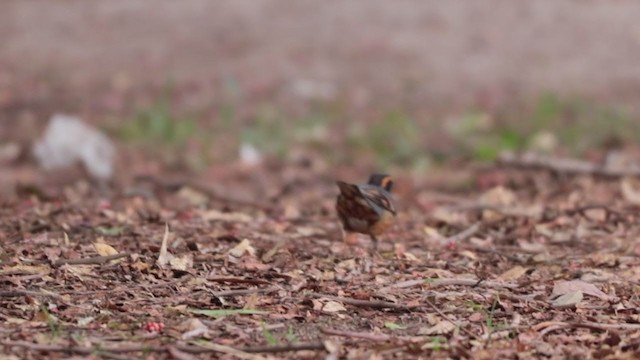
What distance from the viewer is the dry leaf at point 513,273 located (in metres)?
4.98

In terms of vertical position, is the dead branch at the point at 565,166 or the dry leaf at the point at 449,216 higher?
the dead branch at the point at 565,166

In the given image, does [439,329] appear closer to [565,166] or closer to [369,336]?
[369,336]

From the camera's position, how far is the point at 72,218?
5875 mm

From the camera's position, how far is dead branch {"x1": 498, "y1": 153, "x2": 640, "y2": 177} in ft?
26.3

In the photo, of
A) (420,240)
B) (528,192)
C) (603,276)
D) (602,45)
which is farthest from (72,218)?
(602,45)

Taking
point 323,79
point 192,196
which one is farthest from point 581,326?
point 323,79

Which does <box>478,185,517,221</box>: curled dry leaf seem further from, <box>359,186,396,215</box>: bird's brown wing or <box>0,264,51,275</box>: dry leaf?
<box>0,264,51,275</box>: dry leaf

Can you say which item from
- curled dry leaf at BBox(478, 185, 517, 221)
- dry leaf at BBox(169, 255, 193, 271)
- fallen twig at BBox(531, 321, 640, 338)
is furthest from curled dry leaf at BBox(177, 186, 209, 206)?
fallen twig at BBox(531, 321, 640, 338)

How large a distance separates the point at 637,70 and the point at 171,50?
15.9ft

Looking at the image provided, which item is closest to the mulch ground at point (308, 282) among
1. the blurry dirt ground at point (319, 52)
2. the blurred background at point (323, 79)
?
the blurred background at point (323, 79)

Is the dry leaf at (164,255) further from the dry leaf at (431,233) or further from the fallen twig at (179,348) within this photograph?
the dry leaf at (431,233)

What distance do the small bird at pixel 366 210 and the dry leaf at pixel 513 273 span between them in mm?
792

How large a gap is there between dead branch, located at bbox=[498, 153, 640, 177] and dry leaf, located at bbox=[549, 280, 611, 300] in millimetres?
3391

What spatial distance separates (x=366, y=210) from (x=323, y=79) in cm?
632
